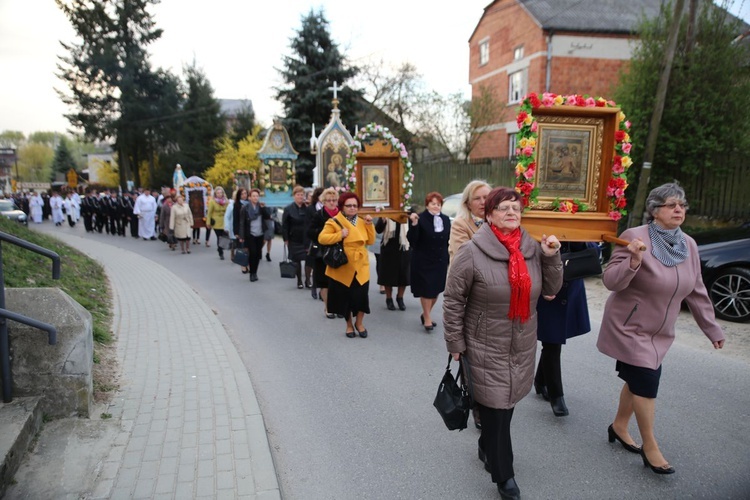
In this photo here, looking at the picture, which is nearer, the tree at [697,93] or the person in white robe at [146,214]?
the tree at [697,93]

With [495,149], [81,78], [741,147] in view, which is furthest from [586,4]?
[81,78]

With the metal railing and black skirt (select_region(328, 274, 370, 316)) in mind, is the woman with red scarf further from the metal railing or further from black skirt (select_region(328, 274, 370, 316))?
A: black skirt (select_region(328, 274, 370, 316))

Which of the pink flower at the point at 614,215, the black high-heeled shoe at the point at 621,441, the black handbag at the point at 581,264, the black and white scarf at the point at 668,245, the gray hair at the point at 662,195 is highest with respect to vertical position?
the gray hair at the point at 662,195

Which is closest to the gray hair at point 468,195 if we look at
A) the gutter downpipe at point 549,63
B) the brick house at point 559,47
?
the brick house at point 559,47

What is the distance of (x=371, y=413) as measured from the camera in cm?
437

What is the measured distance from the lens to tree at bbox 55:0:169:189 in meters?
36.6

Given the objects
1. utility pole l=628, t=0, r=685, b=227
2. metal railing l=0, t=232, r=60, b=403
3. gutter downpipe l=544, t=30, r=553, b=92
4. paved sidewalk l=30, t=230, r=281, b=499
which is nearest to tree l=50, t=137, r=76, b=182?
gutter downpipe l=544, t=30, r=553, b=92

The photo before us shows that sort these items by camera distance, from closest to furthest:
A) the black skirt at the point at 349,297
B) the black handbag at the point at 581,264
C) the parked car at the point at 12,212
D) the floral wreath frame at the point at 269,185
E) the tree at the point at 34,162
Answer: the black handbag at the point at 581,264
the black skirt at the point at 349,297
the parked car at the point at 12,212
the floral wreath frame at the point at 269,185
the tree at the point at 34,162

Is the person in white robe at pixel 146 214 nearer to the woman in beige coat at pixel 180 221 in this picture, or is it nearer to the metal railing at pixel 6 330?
the woman in beige coat at pixel 180 221

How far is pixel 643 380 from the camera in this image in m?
3.35

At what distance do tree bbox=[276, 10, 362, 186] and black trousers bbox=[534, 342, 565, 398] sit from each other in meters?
26.9

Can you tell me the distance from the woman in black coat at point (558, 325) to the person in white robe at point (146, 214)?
18755mm

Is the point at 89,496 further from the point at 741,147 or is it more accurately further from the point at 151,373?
the point at 741,147

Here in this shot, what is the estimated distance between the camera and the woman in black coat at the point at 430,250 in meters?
6.66
